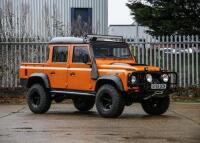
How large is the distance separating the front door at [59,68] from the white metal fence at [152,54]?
6.14 meters

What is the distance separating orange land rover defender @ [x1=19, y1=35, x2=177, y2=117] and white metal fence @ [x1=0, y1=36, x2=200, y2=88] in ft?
18.1

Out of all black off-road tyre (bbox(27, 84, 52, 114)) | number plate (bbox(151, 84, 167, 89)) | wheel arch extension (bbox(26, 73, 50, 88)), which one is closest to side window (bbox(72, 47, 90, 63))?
wheel arch extension (bbox(26, 73, 50, 88))

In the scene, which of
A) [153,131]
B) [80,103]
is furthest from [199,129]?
[80,103]

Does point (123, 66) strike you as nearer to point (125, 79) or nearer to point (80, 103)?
point (125, 79)

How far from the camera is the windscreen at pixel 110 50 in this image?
15617 millimetres

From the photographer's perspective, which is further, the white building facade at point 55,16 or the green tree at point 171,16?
the white building facade at point 55,16

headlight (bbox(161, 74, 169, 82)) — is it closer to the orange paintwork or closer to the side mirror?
the orange paintwork

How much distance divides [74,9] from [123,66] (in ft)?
53.1

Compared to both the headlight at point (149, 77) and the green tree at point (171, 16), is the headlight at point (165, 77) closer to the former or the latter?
the headlight at point (149, 77)

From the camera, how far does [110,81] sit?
14.7 m

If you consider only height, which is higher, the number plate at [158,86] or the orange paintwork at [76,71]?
the orange paintwork at [76,71]

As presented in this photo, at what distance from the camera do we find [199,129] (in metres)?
12.4

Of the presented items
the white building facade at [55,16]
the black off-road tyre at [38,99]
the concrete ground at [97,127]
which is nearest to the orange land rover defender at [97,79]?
the black off-road tyre at [38,99]

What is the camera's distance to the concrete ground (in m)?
11.1
